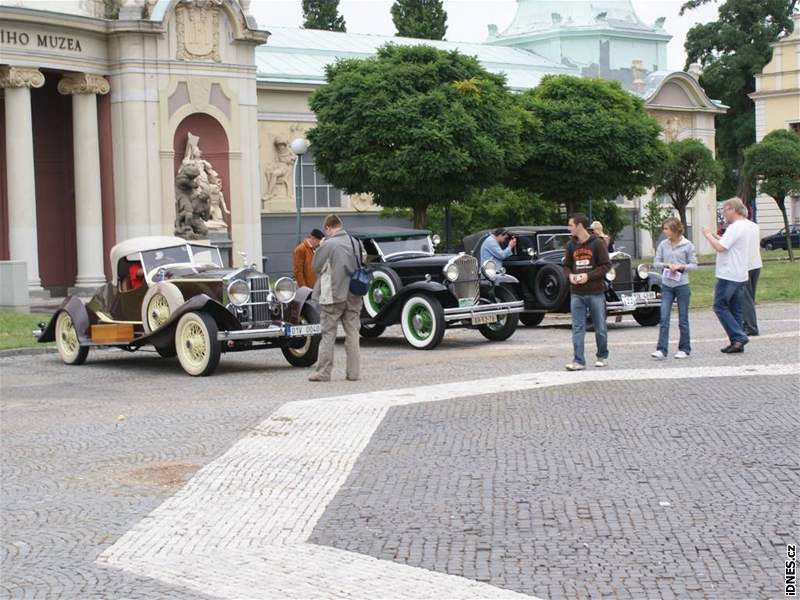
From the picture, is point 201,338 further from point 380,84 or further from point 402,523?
point 380,84

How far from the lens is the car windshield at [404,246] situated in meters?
20.4


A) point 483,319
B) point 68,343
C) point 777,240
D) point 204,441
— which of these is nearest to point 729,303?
point 483,319

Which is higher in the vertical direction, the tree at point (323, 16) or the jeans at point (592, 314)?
the tree at point (323, 16)

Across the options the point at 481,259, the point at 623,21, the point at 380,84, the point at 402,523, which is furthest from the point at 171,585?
the point at 623,21

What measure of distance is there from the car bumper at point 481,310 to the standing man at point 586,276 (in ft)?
11.8

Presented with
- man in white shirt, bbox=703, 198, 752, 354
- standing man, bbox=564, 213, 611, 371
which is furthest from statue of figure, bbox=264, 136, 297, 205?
standing man, bbox=564, 213, 611, 371

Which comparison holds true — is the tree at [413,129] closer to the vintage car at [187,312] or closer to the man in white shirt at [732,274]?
the vintage car at [187,312]

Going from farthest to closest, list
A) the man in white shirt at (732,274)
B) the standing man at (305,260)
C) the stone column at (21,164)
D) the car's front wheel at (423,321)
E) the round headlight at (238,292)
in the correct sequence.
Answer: the stone column at (21,164), the standing man at (305,260), the car's front wheel at (423,321), the round headlight at (238,292), the man in white shirt at (732,274)

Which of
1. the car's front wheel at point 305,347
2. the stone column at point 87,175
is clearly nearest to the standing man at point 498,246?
the car's front wheel at point 305,347

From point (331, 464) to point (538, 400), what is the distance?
3392 millimetres

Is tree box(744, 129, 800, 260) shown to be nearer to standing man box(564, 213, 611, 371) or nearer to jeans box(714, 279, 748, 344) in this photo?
jeans box(714, 279, 748, 344)

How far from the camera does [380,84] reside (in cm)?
3166

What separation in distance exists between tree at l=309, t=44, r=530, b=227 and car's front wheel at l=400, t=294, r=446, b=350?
12.4 m

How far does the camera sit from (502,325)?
19750mm
